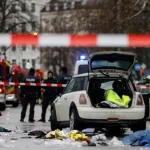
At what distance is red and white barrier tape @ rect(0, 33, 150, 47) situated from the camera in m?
13.3

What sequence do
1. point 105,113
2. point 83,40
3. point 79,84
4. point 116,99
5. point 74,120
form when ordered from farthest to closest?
point 79,84 → point 116,99 → point 74,120 → point 105,113 → point 83,40

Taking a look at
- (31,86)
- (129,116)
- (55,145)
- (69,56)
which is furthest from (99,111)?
(69,56)

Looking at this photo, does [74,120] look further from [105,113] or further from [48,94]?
[48,94]

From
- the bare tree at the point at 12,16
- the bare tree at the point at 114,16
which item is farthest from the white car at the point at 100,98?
the bare tree at the point at 12,16

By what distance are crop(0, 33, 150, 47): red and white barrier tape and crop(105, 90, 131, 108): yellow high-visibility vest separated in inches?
140

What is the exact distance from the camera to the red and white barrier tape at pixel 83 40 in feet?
43.5

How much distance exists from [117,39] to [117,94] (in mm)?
4119

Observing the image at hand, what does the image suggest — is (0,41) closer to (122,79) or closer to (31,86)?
(122,79)

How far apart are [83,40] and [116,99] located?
3.61 m

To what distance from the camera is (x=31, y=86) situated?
23109 mm

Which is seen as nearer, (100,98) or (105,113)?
(105,113)

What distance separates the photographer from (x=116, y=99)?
663 inches

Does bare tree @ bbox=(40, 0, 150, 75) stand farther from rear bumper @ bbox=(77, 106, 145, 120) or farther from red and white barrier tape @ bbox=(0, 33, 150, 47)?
red and white barrier tape @ bbox=(0, 33, 150, 47)

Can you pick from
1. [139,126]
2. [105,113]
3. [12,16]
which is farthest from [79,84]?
[12,16]
